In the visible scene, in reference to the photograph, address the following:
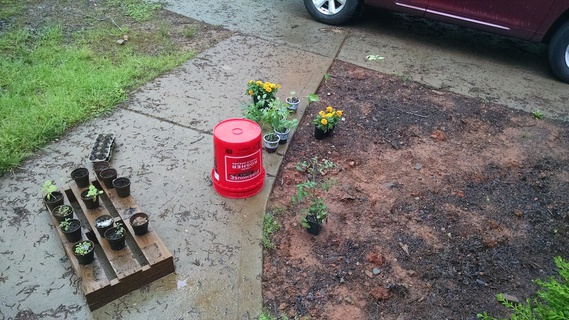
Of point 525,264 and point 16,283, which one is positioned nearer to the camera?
point 16,283

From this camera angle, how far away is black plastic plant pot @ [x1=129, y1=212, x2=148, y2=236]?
2.61 meters

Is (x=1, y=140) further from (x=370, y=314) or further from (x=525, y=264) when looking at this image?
(x=525, y=264)

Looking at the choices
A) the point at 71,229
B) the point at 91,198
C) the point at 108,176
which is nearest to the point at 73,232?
the point at 71,229

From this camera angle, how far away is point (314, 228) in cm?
292

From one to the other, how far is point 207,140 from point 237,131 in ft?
2.48

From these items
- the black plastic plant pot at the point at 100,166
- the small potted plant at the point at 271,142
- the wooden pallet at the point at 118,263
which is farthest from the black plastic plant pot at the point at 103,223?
the small potted plant at the point at 271,142

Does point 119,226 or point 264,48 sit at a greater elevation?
point 119,226

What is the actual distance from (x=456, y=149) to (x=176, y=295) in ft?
8.75

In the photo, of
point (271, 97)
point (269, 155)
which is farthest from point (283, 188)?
point (271, 97)

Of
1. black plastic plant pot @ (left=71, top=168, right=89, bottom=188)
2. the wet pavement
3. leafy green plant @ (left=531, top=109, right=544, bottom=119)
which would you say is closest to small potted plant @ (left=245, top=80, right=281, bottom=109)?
the wet pavement

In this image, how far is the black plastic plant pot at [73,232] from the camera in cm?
257

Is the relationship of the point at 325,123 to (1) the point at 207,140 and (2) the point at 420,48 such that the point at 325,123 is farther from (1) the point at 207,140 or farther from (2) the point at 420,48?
(2) the point at 420,48

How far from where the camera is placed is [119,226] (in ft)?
8.60

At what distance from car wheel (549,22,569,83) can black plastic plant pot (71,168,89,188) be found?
16.6 feet
